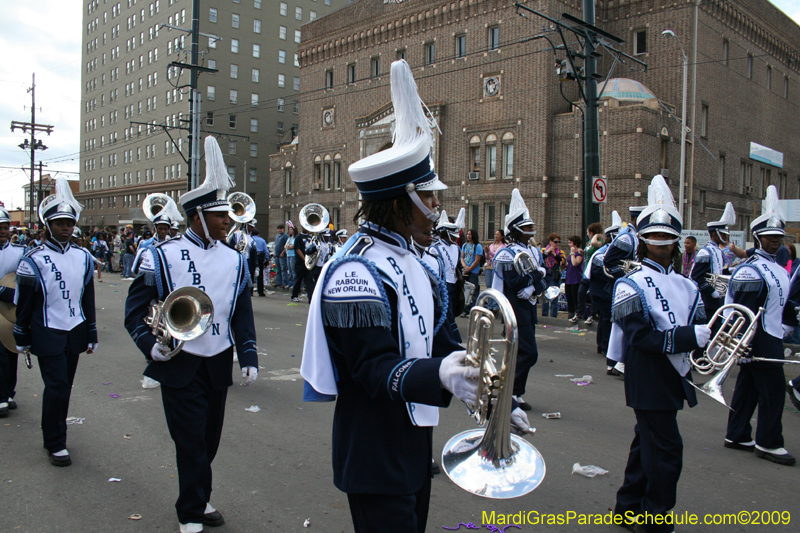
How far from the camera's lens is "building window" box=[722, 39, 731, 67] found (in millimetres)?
31594

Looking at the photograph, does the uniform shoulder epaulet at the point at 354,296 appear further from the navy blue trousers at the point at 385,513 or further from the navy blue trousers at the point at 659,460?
the navy blue trousers at the point at 659,460

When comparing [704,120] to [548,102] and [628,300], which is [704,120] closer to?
[548,102]

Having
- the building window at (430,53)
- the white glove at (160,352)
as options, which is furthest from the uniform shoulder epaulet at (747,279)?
the building window at (430,53)

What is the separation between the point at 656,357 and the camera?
3779mm

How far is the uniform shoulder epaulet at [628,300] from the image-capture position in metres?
3.76

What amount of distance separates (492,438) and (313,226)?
46.7 feet

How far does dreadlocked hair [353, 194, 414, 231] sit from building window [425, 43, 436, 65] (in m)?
32.6

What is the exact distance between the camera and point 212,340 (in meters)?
3.79

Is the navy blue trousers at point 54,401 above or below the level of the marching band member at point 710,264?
below

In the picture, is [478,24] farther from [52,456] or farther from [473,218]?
[52,456]

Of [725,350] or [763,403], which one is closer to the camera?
[725,350]

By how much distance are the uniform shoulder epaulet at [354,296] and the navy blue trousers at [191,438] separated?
74.7 inches
